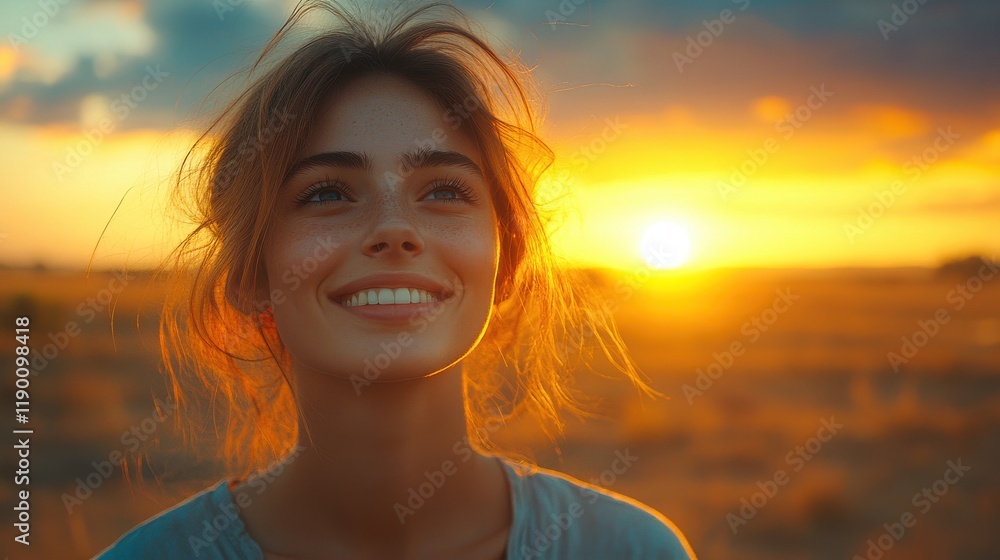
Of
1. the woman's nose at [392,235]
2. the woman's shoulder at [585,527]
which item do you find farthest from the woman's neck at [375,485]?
the woman's nose at [392,235]

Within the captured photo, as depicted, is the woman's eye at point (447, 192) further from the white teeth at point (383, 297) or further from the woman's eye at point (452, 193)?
the white teeth at point (383, 297)

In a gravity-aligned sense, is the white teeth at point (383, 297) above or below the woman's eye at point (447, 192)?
below

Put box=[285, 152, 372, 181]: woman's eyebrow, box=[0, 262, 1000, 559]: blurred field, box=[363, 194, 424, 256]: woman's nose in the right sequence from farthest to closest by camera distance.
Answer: box=[0, 262, 1000, 559]: blurred field
box=[285, 152, 372, 181]: woman's eyebrow
box=[363, 194, 424, 256]: woman's nose

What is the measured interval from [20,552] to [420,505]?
8522mm

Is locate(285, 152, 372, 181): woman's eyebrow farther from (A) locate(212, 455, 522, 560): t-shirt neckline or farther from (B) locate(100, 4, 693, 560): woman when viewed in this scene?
(A) locate(212, 455, 522, 560): t-shirt neckline

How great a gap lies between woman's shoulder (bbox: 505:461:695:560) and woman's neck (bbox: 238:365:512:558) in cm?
11

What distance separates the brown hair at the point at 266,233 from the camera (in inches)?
98.0

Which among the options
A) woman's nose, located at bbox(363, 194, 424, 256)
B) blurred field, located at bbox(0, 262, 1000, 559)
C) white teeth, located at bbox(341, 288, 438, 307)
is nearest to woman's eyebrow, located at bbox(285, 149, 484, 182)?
woman's nose, located at bbox(363, 194, 424, 256)

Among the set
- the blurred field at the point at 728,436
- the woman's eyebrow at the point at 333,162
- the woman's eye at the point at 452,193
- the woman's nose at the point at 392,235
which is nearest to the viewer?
the woman's nose at the point at 392,235

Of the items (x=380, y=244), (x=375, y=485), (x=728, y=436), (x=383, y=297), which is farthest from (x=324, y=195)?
(x=728, y=436)

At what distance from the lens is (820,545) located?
9.81 metres

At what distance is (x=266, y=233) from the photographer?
2439 millimetres

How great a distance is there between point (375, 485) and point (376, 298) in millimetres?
587

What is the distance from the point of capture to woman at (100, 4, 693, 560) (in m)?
2.28
